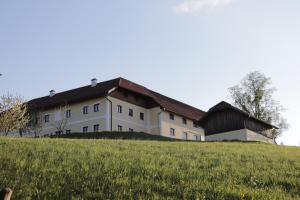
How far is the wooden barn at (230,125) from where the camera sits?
5928 centimetres

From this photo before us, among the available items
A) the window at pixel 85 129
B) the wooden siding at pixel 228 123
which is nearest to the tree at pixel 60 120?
the window at pixel 85 129

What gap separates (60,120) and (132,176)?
51.6 meters

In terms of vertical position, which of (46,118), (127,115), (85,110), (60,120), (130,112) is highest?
(85,110)

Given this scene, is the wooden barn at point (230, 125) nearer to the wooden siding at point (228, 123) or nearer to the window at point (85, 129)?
the wooden siding at point (228, 123)

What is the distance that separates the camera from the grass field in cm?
1161

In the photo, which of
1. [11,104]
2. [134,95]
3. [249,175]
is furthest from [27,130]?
[249,175]

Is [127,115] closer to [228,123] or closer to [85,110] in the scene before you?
[85,110]

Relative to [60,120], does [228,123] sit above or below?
below

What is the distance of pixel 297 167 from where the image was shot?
17297mm

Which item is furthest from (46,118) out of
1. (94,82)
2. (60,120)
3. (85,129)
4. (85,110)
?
(94,82)

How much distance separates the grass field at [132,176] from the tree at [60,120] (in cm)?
4453

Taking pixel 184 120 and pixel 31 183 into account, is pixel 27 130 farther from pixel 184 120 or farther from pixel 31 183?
pixel 31 183

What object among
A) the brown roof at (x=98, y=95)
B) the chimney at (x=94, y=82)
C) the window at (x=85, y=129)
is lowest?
the window at (x=85, y=129)

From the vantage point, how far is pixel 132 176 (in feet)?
43.3
